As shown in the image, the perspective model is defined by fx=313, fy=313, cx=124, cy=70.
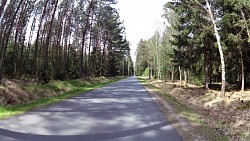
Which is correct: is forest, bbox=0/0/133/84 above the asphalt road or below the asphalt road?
above

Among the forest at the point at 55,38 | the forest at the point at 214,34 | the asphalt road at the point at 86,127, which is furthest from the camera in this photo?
the forest at the point at 55,38

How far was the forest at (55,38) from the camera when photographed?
3506 cm

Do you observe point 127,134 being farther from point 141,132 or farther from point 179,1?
point 179,1

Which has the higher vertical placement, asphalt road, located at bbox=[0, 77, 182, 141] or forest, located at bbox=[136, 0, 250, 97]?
forest, located at bbox=[136, 0, 250, 97]

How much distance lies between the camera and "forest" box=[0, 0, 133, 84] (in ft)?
115

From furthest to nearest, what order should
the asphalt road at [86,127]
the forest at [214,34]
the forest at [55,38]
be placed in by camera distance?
the forest at [55,38] → the forest at [214,34] → the asphalt road at [86,127]

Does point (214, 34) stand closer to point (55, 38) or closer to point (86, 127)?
point (86, 127)

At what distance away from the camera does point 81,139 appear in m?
7.32

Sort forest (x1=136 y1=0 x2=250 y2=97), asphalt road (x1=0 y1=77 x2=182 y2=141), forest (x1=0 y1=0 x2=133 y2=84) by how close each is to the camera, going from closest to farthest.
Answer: asphalt road (x1=0 y1=77 x2=182 y2=141)
forest (x1=136 y1=0 x2=250 y2=97)
forest (x1=0 y1=0 x2=133 y2=84)

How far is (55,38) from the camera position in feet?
183

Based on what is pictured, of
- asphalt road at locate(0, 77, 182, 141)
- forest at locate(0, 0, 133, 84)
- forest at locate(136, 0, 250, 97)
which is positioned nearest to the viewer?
asphalt road at locate(0, 77, 182, 141)

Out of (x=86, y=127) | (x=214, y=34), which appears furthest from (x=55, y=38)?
(x=86, y=127)

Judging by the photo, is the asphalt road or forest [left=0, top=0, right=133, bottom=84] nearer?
the asphalt road

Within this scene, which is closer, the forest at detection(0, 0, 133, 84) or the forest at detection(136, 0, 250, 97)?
the forest at detection(136, 0, 250, 97)
